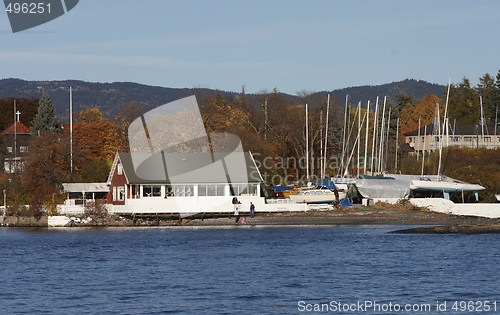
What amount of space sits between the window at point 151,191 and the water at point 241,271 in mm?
9103

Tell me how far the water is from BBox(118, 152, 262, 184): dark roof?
9.30 m

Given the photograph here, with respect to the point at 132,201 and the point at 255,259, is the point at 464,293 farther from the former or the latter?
the point at 132,201

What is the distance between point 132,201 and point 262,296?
3348 centimetres

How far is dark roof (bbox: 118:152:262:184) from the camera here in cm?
6247

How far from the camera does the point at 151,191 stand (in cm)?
6228

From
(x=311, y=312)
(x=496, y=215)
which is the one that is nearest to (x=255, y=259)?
(x=311, y=312)

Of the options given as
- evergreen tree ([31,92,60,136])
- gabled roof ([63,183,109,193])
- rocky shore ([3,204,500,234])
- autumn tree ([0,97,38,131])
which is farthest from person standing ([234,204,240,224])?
autumn tree ([0,97,38,131])

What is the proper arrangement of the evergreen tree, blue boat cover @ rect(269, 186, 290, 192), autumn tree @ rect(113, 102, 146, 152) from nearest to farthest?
blue boat cover @ rect(269, 186, 290, 192), autumn tree @ rect(113, 102, 146, 152), the evergreen tree

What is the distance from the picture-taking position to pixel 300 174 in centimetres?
8806

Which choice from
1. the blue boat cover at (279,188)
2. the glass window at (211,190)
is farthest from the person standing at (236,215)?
the blue boat cover at (279,188)

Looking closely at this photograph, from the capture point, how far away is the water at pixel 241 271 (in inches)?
1083

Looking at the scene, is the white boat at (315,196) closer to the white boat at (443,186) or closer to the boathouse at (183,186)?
the boathouse at (183,186)

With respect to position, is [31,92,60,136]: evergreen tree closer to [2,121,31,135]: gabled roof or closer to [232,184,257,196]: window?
[2,121,31,135]: gabled roof

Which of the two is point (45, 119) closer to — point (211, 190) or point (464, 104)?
point (211, 190)
